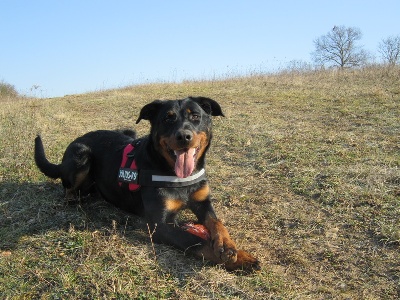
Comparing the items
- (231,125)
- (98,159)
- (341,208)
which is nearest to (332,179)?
(341,208)

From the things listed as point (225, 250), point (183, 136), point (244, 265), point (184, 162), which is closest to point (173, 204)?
point (184, 162)

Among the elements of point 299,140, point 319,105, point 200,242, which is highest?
→ point 319,105

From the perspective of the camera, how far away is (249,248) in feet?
11.4

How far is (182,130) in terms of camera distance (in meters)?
3.58

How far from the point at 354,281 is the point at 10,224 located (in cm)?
331

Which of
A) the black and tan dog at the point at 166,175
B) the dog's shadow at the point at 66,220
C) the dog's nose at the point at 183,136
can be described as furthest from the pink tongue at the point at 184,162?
the dog's shadow at the point at 66,220

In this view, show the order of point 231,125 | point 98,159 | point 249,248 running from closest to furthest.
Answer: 1. point 249,248
2. point 98,159
3. point 231,125

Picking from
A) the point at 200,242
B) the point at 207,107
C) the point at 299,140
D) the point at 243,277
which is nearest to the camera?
the point at 243,277

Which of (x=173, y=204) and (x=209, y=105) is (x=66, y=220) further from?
(x=209, y=105)

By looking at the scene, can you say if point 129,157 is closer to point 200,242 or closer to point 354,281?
point 200,242

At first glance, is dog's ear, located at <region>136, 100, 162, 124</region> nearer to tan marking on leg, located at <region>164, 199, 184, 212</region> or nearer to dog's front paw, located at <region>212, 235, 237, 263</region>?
tan marking on leg, located at <region>164, 199, 184, 212</region>

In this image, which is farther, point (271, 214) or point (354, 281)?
point (271, 214)

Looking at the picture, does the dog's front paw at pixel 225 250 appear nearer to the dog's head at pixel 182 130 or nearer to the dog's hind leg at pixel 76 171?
the dog's head at pixel 182 130

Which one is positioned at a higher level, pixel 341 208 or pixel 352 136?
pixel 352 136
